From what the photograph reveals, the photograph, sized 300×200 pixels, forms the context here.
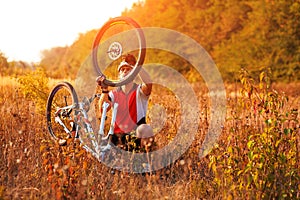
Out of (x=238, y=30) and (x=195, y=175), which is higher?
(x=238, y=30)

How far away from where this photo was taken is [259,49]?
89.8 ft

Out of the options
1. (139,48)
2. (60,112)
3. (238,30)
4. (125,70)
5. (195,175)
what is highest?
(238,30)

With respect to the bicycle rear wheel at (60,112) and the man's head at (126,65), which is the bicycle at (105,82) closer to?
the bicycle rear wheel at (60,112)

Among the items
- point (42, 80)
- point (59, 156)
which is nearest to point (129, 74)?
point (59, 156)

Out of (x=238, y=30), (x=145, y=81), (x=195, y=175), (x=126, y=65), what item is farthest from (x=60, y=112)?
(x=238, y=30)

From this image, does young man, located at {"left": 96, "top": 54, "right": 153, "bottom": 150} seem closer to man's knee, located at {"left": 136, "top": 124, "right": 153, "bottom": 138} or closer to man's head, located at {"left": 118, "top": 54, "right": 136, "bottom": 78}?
man's head, located at {"left": 118, "top": 54, "right": 136, "bottom": 78}

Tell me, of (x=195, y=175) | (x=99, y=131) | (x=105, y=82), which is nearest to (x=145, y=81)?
(x=105, y=82)

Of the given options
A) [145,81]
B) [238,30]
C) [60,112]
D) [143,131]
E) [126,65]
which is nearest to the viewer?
[143,131]

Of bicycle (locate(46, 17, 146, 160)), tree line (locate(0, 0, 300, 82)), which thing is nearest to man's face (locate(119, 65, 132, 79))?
bicycle (locate(46, 17, 146, 160))

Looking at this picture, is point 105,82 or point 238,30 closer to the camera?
point 105,82

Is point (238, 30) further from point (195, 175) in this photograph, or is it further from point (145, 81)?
point (195, 175)

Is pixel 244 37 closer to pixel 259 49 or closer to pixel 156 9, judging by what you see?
pixel 259 49

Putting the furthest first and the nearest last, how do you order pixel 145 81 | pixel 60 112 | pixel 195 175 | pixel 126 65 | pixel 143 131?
pixel 60 112 < pixel 126 65 < pixel 145 81 < pixel 143 131 < pixel 195 175

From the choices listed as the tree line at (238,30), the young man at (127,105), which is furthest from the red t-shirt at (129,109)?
the tree line at (238,30)
